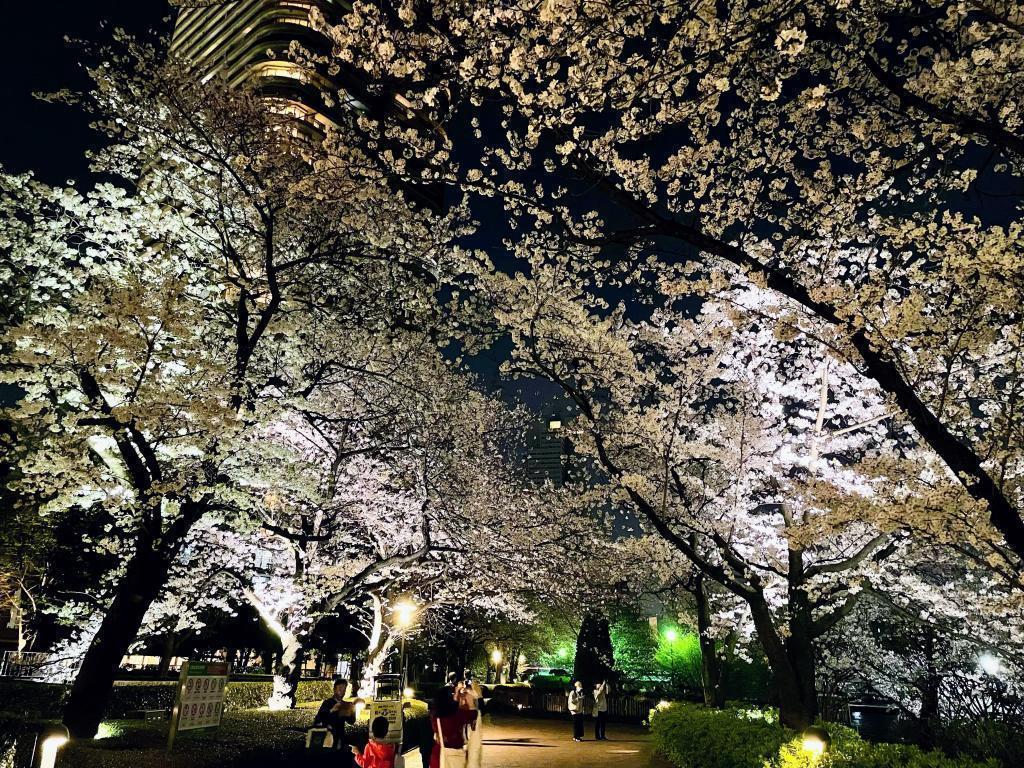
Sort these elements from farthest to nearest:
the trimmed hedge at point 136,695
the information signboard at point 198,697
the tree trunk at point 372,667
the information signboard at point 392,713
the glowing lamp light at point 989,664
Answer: the glowing lamp light at point 989,664, the tree trunk at point 372,667, the trimmed hedge at point 136,695, the information signboard at point 392,713, the information signboard at point 198,697

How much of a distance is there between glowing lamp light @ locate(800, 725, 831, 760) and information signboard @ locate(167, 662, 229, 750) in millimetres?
7083

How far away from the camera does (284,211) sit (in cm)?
1162

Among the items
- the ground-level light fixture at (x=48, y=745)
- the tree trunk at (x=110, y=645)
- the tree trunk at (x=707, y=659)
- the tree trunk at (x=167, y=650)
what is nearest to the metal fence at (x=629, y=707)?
the tree trunk at (x=707, y=659)

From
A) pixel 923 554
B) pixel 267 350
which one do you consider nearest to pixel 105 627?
pixel 267 350

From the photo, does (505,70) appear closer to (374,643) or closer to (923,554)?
(923,554)

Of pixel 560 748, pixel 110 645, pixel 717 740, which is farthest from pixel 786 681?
pixel 110 645

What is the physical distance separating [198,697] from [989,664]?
862 inches

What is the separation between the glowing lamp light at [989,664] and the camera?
18.4 m

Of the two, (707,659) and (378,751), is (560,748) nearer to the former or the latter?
(707,659)

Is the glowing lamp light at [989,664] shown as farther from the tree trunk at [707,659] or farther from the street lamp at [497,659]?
the street lamp at [497,659]

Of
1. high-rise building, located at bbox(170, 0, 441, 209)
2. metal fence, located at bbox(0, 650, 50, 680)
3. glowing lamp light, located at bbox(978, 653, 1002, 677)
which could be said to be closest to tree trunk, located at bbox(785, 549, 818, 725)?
glowing lamp light, located at bbox(978, 653, 1002, 677)

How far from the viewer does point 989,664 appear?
19.0 m

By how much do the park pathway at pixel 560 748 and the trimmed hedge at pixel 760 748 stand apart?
3.38 feet

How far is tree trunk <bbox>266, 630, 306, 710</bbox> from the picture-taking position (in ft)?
49.6
